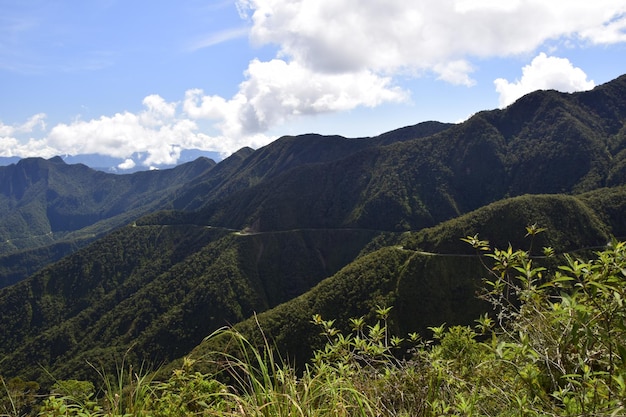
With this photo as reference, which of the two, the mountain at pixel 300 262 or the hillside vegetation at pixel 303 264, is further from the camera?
the mountain at pixel 300 262

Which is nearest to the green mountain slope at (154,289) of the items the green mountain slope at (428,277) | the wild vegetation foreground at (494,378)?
the green mountain slope at (428,277)

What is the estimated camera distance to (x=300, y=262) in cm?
15538

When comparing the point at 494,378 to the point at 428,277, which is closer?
the point at 494,378

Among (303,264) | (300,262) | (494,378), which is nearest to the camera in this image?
(494,378)

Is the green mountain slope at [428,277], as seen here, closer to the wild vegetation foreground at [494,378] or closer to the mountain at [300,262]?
the mountain at [300,262]

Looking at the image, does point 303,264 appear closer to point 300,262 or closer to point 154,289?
point 300,262

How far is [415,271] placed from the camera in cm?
8600

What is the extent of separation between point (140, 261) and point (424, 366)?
19056cm

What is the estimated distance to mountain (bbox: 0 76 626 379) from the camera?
8431cm

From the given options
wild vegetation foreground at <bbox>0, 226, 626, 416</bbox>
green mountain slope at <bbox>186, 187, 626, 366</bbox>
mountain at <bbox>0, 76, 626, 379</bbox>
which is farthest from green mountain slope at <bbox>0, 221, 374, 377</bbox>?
wild vegetation foreground at <bbox>0, 226, 626, 416</bbox>

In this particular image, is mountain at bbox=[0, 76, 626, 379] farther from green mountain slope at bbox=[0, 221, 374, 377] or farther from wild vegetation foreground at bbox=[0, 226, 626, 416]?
wild vegetation foreground at bbox=[0, 226, 626, 416]

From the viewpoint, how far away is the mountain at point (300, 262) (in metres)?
84.3

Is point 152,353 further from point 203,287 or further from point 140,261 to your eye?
point 140,261

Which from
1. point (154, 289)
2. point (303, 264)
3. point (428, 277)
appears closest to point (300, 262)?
point (303, 264)
